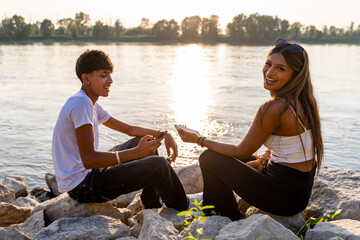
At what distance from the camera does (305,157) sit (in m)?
3.07

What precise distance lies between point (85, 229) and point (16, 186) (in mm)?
3533

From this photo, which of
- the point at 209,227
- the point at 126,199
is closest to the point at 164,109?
the point at 126,199

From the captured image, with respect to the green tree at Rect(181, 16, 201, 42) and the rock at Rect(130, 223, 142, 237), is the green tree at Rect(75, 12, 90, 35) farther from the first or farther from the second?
the rock at Rect(130, 223, 142, 237)

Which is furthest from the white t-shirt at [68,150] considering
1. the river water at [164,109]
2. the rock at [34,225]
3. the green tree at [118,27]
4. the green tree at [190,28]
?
the green tree at [118,27]

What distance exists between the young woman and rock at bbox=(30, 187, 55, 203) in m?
3.89

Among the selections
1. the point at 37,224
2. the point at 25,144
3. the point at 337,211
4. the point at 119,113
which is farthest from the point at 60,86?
the point at 337,211

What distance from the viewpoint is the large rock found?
355 centimetres

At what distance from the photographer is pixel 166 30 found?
97.5 metres

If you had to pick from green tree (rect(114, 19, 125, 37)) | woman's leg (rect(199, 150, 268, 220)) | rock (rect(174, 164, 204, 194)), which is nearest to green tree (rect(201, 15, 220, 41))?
green tree (rect(114, 19, 125, 37))

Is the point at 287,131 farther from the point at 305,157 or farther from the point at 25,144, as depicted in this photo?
the point at 25,144

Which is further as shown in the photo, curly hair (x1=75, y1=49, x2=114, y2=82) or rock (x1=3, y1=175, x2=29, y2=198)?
rock (x1=3, y1=175, x2=29, y2=198)

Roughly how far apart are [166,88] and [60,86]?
14.9 ft

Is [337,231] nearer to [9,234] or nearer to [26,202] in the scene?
[9,234]

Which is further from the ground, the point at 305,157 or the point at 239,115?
the point at 305,157
